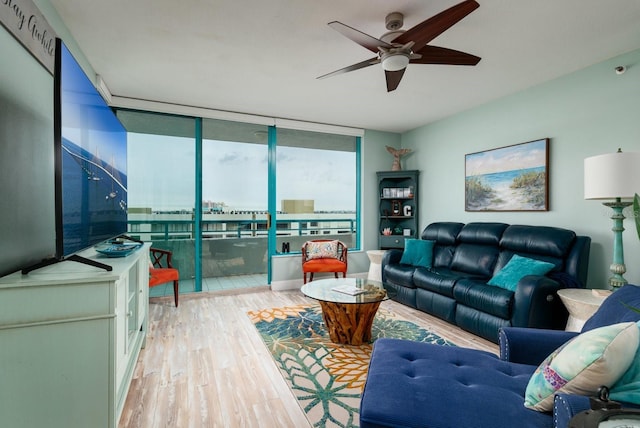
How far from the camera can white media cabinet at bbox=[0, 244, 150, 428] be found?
51.0 inches

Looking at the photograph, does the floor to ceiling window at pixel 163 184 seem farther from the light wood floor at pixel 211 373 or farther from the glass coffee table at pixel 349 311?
the glass coffee table at pixel 349 311

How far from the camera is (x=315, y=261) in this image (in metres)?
4.57

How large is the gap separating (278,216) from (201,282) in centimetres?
147

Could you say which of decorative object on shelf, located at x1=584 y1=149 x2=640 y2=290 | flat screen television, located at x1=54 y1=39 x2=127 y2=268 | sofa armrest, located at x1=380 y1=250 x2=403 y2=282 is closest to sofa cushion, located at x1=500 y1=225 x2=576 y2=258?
decorative object on shelf, located at x1=584 y1=149 x2=640 y2=290

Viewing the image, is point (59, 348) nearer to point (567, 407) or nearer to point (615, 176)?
point (567, 407)

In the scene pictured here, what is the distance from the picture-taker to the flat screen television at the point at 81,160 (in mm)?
1384

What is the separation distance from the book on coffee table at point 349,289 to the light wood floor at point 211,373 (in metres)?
0.83

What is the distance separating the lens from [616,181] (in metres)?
2.27

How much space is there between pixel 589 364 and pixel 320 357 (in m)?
1.84

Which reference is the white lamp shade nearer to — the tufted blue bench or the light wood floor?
the tufted blue bench

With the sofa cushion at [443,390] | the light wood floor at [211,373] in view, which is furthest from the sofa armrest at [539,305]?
the sofa cushion at [443,390]

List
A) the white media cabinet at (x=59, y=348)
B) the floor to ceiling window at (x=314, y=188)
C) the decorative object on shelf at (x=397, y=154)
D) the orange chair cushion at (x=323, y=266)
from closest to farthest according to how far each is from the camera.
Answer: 1. the white media cabinet at (x=59, y=348)
2. the orange chair cushion at (x=323, y=266)
3. the floor to ceiling window at (x=314, y=188)
4. the decorative object on shelf at (x=397, y=154)

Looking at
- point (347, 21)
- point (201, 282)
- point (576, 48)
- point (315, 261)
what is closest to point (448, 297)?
point (315, 261)

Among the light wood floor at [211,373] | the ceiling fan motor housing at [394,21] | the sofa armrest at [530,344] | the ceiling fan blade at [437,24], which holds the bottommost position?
Result: the light wood floor at [211,373]
